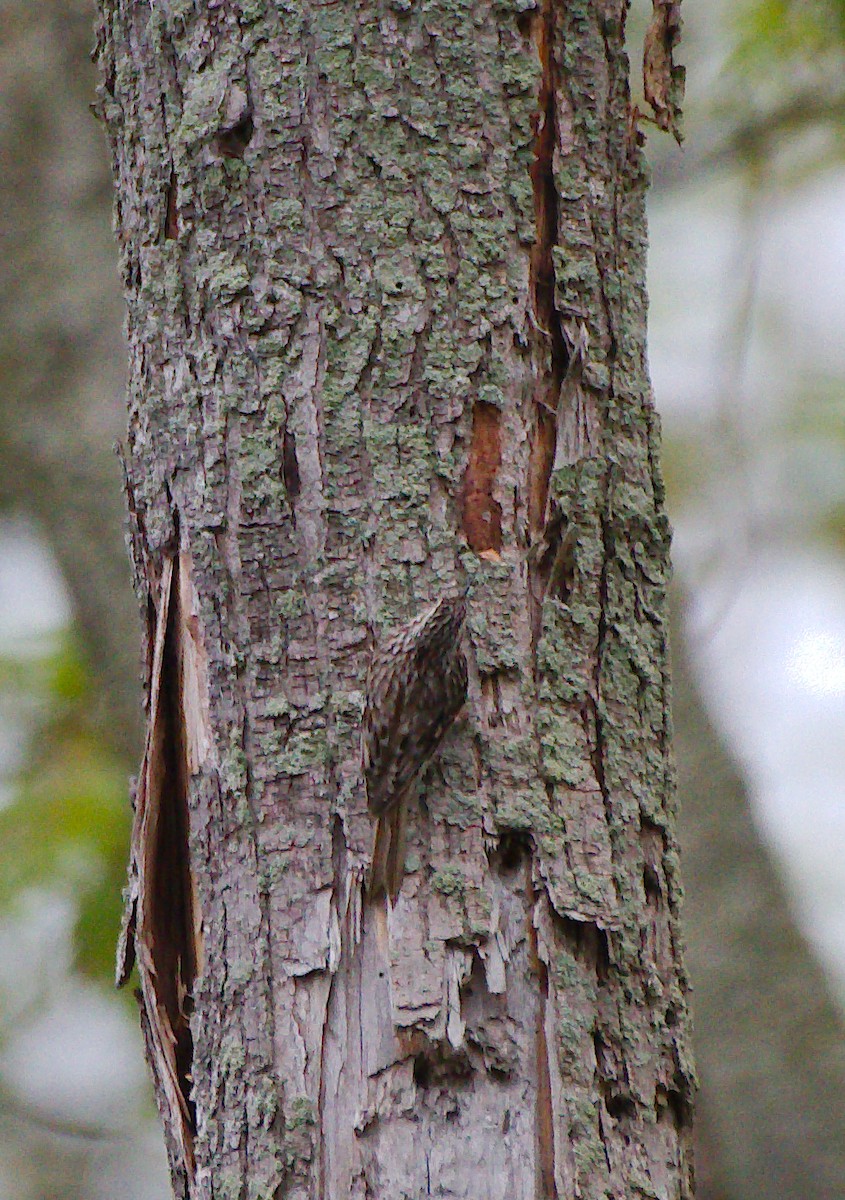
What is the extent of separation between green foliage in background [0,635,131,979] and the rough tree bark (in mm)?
2659

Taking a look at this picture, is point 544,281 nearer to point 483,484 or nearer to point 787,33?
point 483,484

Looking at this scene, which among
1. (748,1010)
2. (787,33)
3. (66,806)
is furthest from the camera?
(66,806)

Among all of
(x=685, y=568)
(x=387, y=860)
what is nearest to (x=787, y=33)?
(x=685, y=568)

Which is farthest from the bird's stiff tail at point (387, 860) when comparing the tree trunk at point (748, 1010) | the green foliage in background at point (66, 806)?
the green foliage in background at point (66, 806)

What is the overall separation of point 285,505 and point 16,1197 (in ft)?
20.6

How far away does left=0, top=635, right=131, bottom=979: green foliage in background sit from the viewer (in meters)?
4.20

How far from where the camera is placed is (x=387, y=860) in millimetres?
1502

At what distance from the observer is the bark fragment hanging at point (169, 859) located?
163 cm

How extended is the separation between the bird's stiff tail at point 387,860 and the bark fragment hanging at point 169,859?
25cm

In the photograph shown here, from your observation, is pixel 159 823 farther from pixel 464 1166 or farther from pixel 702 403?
pixel 702 403

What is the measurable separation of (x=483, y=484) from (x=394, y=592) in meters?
0.17

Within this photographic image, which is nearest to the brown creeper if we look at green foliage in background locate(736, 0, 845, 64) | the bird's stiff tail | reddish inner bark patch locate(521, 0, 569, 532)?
the bird's stiff tail

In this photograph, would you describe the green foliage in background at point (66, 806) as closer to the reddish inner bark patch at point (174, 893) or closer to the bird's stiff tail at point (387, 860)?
the reddish inner bark patch at point (174, 893)

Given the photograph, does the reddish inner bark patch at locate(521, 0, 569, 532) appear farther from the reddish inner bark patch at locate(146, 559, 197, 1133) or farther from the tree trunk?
the tree trunk
